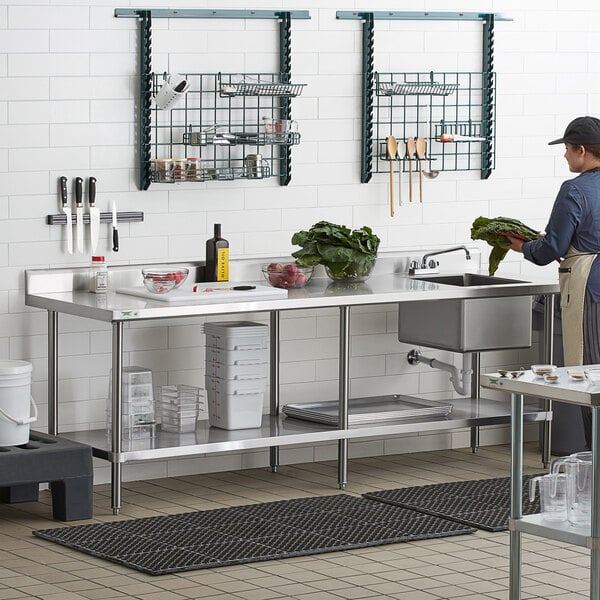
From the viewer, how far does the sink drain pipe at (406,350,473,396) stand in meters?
7.97

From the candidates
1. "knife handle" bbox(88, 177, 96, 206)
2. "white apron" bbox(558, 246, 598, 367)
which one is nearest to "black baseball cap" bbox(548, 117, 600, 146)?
"white apron" bbox(558, 246, 598, 367)

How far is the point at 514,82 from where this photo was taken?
8.27 m

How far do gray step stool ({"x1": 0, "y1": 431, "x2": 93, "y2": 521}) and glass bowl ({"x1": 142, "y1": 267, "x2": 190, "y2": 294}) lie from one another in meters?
0.79

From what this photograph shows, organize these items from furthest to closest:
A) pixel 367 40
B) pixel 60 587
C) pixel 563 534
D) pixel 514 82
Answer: pixel 514 82 → pixel 367 40 → pixel 60 587 → pixel 563 534

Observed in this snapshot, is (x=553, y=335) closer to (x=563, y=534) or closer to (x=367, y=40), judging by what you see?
(x=367, y=40)

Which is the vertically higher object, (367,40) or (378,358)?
(367,40)

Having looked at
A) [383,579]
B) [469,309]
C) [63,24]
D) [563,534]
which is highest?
[63,24]

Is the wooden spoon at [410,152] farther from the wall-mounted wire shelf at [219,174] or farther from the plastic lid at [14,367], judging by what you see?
the plastic lid at [14,367]

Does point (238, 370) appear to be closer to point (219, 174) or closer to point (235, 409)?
point (235, 409)

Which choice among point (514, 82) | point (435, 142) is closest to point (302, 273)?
point (435, 142)

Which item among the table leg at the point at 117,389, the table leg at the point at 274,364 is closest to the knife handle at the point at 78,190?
the table leg at the point at 117,389

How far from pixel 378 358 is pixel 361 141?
115cm

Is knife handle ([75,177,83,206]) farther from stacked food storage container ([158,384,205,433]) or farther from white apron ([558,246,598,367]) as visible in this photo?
white apron ([558,246,598,367])

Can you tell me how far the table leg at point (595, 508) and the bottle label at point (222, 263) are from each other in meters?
2.92
